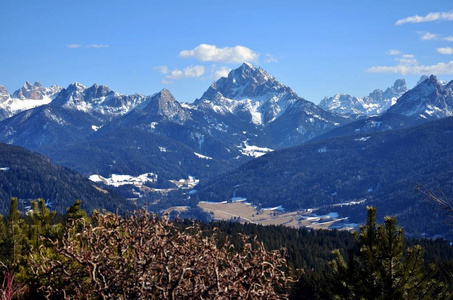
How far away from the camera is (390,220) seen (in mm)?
16656

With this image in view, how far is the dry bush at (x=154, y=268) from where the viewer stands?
43.6ft

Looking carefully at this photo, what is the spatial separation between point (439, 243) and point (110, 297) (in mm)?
172341

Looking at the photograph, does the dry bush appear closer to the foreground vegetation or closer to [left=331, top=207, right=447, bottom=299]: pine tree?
the foreground vegetation

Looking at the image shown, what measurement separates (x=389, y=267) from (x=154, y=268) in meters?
8.50

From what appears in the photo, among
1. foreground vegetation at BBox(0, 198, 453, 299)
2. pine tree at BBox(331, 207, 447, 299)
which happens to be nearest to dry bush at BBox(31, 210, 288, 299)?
foreground vegetation at BBox(0, 198, 453, 299)

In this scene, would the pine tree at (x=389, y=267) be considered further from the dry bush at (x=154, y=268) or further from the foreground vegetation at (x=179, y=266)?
the dry bush at (x=154, y=268)

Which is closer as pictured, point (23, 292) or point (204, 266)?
point (204, 266)

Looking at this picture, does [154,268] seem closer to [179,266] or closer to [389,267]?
[179,266]

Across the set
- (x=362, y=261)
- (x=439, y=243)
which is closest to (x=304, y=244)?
(x=439, y=243)

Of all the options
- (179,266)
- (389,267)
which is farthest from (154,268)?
(389,267)

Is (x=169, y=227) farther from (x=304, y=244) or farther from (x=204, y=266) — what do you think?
(x=304, y=244)

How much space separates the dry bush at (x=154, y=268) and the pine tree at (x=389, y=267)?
4572 mm

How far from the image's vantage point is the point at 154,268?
1376cm

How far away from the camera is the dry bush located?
13281mm
